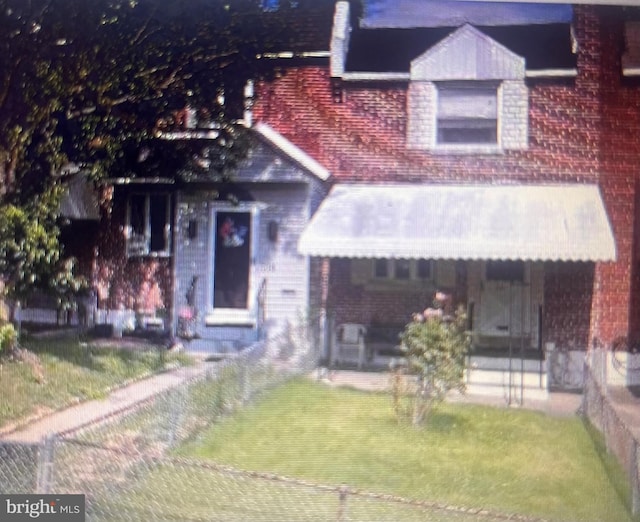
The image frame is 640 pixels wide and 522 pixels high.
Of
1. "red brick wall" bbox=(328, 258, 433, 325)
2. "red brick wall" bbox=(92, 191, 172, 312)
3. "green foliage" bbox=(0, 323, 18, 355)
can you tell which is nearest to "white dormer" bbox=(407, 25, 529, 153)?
"red brick wall" bbox=(328, 258, 433, 325)

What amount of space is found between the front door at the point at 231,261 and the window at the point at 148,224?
0.46ft

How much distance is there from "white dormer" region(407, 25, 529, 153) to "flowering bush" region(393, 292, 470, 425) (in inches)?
17.0

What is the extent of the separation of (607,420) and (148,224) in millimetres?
1297

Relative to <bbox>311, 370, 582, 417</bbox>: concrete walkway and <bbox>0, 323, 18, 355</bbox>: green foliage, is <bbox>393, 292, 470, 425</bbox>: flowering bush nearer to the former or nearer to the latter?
<bbox>311, 370, 582, 417</bbox>: concrete walkway

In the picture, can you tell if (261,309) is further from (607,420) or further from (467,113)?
(607,420)

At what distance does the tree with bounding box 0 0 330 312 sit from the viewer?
1861mm

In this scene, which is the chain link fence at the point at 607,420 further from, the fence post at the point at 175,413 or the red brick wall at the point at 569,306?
the fence post at the point at 175,413

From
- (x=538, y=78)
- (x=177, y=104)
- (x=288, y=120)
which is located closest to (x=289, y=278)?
(x=288, y=120)

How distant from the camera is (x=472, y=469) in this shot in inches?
69.6

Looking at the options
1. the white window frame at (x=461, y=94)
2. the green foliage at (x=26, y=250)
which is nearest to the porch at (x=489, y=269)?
the white window frame at (x=461, y=94)

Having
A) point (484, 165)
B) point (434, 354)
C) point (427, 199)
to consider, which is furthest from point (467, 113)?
point (434, 354)

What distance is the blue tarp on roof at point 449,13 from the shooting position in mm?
1893

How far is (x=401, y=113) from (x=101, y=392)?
3.56 ft

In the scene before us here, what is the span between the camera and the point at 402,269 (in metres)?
1.83
